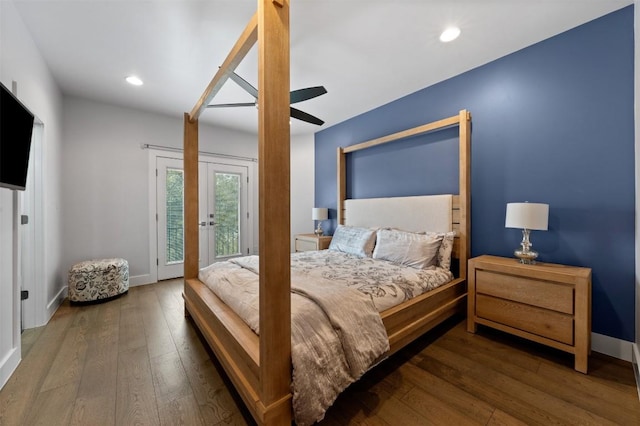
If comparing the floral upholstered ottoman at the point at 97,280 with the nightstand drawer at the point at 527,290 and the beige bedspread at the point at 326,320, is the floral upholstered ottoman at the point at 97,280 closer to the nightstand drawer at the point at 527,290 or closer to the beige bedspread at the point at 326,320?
the beige bedspread at the point at 326,320

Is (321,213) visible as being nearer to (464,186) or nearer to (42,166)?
(464,186)

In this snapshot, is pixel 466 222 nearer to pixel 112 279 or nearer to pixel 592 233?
pixel 592 233

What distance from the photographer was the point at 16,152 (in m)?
1.74

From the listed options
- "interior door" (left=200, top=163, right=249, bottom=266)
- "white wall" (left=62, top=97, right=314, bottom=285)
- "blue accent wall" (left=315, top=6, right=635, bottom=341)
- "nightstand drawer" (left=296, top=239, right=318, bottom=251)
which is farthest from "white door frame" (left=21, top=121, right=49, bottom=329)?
"blue accent wall" (left=315, top=6, right=635, bottom=341)

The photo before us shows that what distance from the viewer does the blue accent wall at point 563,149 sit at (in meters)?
2.04

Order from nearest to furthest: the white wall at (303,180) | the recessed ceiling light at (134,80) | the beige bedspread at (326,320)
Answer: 1. the beige bedspread at (326,320)
2. the recessed ceiling light at (134,80)
3. the white wall at (303,180)

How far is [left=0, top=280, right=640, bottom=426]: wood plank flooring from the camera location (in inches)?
57.1

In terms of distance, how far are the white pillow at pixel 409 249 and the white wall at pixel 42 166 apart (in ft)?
10.5

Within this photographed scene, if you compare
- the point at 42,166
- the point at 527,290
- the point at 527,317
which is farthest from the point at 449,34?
the point at 42,166

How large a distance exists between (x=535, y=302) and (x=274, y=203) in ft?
7.43

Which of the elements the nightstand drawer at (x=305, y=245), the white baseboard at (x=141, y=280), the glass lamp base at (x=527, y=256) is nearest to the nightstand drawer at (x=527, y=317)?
the glass lamp base at (x=527, y=256)

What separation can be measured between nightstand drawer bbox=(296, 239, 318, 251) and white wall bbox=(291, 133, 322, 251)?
0.61 m

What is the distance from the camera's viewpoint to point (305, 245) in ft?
14.6

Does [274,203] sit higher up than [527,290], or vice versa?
[274,203]
